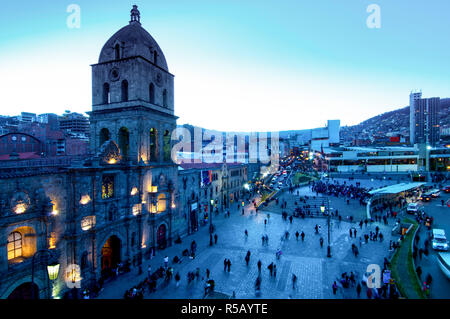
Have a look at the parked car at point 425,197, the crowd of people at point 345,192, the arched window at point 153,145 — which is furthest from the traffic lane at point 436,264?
the arched window at point 153,145

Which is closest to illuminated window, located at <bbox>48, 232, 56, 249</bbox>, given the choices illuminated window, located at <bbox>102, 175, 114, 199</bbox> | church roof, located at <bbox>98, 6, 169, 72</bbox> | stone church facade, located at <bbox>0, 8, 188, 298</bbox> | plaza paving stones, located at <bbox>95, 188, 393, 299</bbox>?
stone church facade, located at <bbox>0, 8, 188, 298</bbox>

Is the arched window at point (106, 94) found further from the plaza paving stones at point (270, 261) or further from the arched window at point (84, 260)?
the plaza paving stones at point (270, 261)

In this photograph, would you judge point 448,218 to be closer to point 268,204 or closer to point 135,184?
point 268,204

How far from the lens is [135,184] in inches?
980

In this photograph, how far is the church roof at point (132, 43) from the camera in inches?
995

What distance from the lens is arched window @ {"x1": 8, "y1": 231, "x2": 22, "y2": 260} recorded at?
618 inches

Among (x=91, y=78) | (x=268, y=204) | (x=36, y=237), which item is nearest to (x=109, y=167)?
(x=36, y=237)

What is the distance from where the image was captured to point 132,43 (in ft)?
82.7

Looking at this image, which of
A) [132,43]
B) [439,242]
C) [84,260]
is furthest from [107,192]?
[439,242]

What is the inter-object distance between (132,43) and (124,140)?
9.63 meters

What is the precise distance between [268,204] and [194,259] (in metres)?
25.3

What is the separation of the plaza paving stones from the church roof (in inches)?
812

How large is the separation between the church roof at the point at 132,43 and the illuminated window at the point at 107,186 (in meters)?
12.1

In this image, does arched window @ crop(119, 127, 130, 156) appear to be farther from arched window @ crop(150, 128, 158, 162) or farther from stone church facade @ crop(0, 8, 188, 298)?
arched window @ crop(150, 128, 158, 162)
